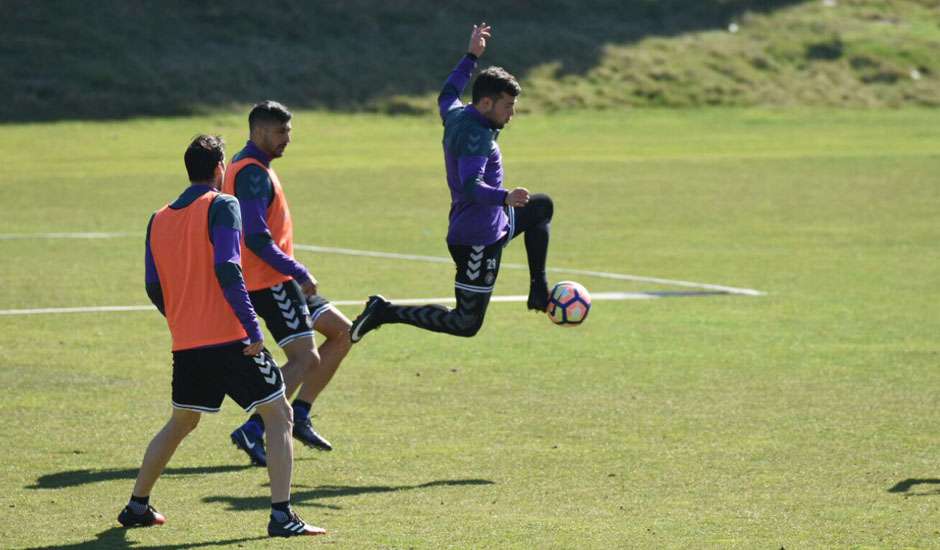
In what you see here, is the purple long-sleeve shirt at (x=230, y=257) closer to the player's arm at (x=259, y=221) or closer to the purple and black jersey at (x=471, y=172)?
the player's arm at (x=259, y=221)

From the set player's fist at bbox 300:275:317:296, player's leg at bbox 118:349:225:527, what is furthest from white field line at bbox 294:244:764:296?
player's leg at bbox 118:349:225:527

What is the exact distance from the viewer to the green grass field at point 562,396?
8711 mm

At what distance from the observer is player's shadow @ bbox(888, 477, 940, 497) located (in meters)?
9.19


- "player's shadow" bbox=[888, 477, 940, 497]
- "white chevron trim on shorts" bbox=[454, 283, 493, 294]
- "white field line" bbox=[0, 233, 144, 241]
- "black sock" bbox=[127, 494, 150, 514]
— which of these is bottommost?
"white field line" bbox=[0, 233, 144, 241]

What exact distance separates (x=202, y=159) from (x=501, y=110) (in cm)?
283

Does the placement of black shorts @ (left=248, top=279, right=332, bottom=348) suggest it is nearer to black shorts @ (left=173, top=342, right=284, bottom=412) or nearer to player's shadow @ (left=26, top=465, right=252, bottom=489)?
player's shadow @ (left=26, top=465, right=252, bottom=489)

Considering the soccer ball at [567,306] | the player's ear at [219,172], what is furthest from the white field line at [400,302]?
the player's ear at [219,172]

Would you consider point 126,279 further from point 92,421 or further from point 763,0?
point 763,0

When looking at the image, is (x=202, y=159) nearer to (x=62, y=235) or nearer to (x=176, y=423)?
(x=176, y=423)

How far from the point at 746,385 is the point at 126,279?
29.3 ft

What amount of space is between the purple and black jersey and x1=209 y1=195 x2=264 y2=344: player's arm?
2.62m

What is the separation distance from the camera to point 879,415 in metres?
11.6

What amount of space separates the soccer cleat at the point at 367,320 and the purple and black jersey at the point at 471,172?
2.54 feet

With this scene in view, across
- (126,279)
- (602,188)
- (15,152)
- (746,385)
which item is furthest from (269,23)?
(746,385)
